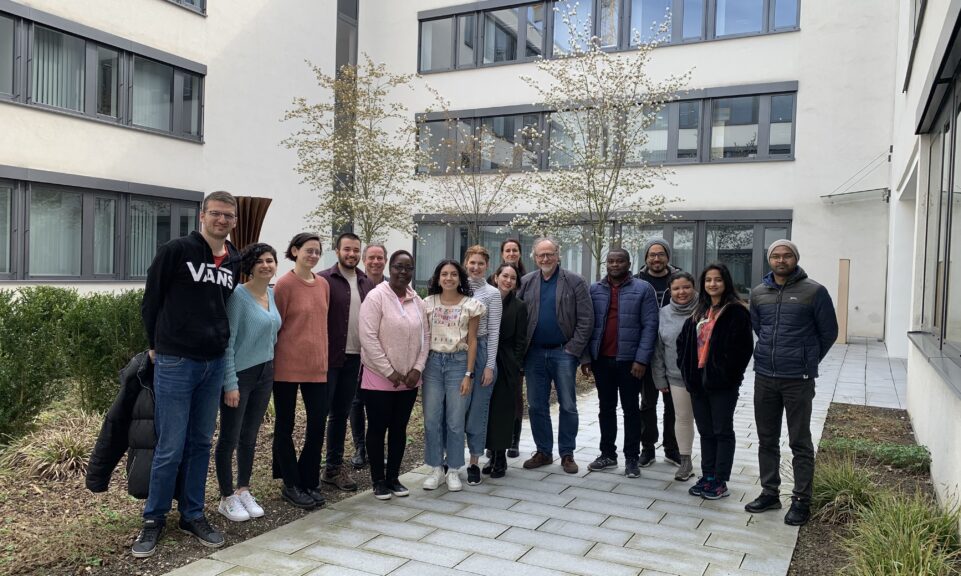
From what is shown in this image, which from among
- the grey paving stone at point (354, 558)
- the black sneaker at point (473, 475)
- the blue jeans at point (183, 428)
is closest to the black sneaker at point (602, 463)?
the black sneaker at point (473, 475)

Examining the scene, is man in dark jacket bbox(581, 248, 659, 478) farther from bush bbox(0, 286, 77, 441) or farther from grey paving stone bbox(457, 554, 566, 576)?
bush bbox(0, 286, 77, 441)

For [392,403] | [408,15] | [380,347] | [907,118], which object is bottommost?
[392,403]

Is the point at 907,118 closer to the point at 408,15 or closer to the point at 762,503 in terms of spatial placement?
the point at 762,503

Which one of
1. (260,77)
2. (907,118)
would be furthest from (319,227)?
(907,118)

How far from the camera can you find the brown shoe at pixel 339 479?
592 cm

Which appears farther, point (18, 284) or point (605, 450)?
point (18, 284)

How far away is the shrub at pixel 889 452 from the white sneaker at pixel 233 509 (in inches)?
209

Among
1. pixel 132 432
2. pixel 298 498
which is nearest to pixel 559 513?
pixel 298 498

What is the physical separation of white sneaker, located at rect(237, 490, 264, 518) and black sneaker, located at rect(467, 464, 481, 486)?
1.72 metres

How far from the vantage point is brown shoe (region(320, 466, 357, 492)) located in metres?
5.92

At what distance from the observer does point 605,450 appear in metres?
6.77

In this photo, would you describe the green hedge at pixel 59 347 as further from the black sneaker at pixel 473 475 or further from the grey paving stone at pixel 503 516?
the grey paving stone at pixel 503 516

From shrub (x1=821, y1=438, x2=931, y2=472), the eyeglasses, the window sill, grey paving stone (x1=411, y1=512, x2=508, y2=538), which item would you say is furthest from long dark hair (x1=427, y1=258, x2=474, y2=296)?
shrub (x1=821, y1=438, x2=931, y2=472)

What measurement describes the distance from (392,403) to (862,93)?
17.4m
